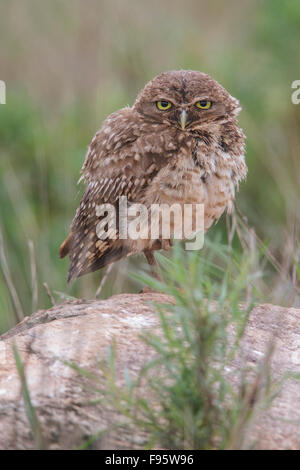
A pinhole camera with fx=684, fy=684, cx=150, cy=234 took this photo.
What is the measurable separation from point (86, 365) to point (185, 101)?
1.75m

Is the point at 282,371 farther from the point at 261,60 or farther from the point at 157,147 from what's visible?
the point at 261,60

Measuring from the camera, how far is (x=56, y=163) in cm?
649

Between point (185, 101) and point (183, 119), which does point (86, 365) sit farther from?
point (185, 101)

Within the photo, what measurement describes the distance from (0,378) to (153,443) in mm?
577

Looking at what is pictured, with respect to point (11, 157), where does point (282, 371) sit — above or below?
below

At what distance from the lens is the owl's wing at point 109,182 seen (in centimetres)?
337

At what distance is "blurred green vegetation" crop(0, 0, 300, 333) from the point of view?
546 cm

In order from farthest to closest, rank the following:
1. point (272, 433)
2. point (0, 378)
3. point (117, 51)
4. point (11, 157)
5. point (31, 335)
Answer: point (117, 51) < point (11, 157) < point (31, 335) < point (0, 378) < point (272, 433)

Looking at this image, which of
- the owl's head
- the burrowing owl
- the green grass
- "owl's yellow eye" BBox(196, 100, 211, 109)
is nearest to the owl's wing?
the burrowing owl

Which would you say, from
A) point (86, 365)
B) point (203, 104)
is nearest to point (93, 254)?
point (203, 104)

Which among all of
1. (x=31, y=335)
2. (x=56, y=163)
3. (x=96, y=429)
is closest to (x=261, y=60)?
(x=56, y=163)

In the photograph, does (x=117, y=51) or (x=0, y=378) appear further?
(x=117, y=51)

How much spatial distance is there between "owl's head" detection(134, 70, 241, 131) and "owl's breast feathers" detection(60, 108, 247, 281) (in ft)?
0.20

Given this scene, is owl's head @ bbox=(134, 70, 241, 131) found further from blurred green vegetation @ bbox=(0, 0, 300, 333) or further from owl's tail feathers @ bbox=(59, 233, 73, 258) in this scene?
blurred green vegetation @ bbox=(0, 0, 300, 333)
